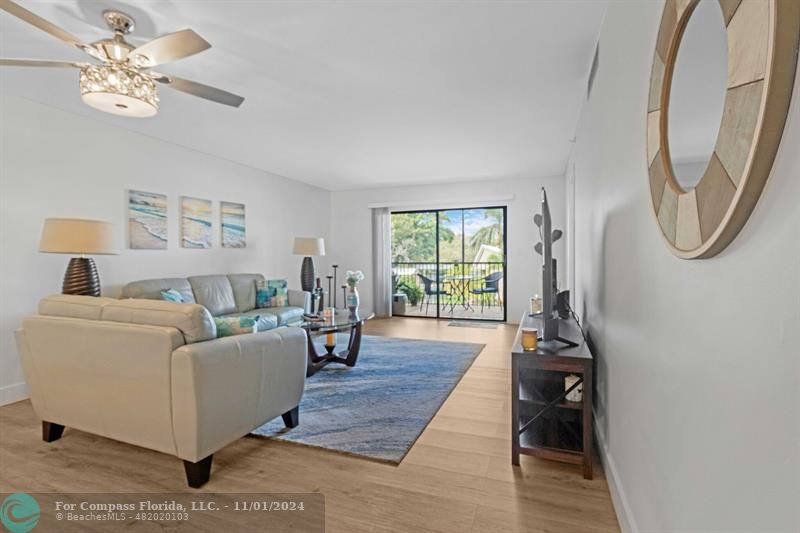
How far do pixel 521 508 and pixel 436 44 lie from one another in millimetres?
2614

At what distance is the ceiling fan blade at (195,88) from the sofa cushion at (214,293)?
8.44 feet

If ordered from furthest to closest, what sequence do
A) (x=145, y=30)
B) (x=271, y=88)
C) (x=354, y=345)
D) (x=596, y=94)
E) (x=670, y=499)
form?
(x=354, y=345), (x=271, y=88), (x=596, y=94), (x=145, y=30), (x=670, y=499)

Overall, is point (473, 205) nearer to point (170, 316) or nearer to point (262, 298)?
point (262, 298)

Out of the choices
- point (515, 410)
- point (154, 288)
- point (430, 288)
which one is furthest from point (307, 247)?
point (515, 410)

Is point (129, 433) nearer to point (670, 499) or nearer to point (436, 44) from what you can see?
point (670, 499)

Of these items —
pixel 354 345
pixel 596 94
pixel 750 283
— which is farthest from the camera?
pixel 354 345

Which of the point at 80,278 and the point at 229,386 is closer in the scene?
the point at 229,386

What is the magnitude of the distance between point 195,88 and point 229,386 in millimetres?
1800

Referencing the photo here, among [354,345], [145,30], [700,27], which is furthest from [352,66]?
[354,345]

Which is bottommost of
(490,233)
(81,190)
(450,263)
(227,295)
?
(227,295)

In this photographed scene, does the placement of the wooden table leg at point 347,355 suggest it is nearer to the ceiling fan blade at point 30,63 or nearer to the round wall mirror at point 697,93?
the ceiling fan blade at point 30,63

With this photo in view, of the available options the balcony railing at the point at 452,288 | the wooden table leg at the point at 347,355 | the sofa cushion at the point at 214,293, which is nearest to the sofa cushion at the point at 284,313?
the sofa cushion at the point at 214,293

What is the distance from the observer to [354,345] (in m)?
3.88

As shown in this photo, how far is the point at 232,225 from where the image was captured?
5273mm
